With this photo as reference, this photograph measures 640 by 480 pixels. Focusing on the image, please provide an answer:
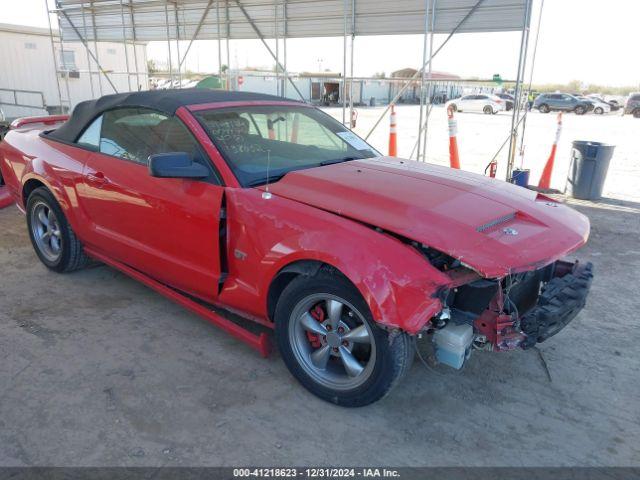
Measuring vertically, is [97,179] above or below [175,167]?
below

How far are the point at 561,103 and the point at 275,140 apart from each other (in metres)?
35.3

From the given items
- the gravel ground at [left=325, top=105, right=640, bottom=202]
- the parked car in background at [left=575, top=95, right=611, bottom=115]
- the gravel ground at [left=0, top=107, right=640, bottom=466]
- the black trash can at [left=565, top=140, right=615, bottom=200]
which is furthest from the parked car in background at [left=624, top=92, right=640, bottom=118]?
the gravel ground at [left=0, top=107, right=640, bottom=466]

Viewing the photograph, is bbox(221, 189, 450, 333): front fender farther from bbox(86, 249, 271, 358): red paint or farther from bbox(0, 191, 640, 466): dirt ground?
Answer: bbox(0, 191, 640, 466): dirt ground

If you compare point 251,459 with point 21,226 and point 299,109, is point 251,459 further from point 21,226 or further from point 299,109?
point 21,226

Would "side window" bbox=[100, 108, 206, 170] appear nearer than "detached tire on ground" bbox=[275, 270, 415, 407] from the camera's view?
No

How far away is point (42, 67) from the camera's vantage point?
16.6m

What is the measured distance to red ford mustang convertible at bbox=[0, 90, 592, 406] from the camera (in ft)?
8.14

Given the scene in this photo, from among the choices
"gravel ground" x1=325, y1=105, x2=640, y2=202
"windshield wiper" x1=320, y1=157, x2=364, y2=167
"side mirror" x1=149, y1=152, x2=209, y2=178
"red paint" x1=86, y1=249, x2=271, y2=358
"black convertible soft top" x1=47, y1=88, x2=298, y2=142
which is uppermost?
"black convertible soft top" x1=47, y1=88, x2=298, y2=142

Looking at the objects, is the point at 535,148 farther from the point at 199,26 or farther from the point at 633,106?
the point at 633,106

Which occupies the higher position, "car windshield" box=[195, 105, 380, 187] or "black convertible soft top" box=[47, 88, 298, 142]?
"black convertible soft top" box=[47, 88, 298, 142]

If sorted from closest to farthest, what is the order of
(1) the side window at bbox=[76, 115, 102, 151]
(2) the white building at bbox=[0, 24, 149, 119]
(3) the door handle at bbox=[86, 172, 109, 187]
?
(3) the door handle at bbox=[86, 172, 109, 187], (1) the side window at bbox=[76, 115, 102, 151], (2) the white building at bbox=[0, 24, 149, 119]

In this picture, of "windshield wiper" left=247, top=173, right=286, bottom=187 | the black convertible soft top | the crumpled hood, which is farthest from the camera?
the black convertible soft top

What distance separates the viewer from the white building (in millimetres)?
15523

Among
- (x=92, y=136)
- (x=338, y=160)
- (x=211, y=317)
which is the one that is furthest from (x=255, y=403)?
(x=92, y=136)
